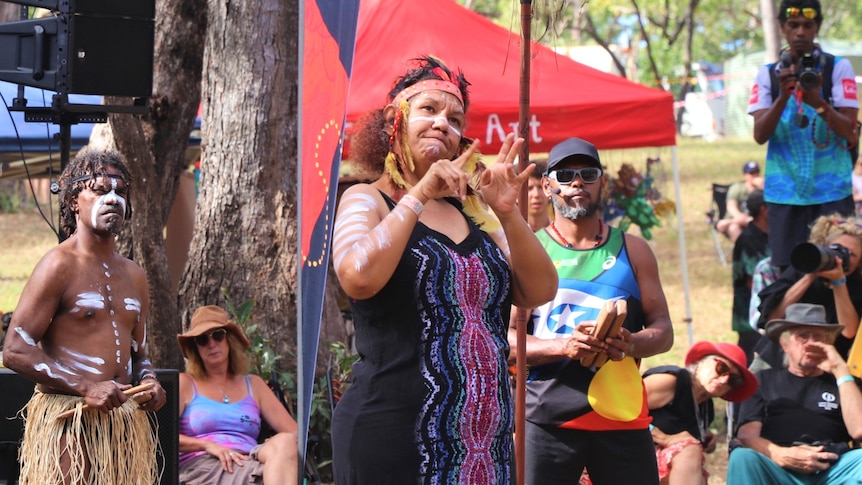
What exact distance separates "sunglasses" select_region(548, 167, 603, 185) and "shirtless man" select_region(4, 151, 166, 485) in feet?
5.33

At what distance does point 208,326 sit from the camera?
5668 mm

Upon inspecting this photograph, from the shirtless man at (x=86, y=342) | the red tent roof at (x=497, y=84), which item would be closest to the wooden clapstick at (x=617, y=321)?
the shirtless man at (x=86, y=342)

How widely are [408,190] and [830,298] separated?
352 cm

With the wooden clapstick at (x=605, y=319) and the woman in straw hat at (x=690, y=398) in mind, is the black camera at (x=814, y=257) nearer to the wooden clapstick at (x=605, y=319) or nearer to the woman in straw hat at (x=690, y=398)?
the woman in straw hat at (x=690, y=398)

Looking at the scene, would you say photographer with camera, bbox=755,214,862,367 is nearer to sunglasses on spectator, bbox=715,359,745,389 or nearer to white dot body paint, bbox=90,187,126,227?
sunglasses on spectator, bbox=715,359,745,389

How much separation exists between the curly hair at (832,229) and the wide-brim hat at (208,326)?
2973mm

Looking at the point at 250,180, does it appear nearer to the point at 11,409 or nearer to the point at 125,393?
the point at 11,409

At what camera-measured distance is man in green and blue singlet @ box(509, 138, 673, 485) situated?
4.09m

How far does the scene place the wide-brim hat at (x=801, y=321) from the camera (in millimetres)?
5578

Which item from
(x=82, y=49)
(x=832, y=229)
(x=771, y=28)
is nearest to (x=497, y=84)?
(x=832, y=229)

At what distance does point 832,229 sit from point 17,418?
3989 millimetres

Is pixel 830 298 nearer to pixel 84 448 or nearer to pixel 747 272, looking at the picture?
pixel 747 272

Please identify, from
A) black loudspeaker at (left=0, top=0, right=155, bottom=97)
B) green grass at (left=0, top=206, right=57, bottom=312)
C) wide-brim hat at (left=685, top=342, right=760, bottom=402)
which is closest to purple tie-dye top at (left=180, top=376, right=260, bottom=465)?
black loudspeaker at (left=0, top=0, right=155, bottom=97)

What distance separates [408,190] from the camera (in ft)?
10.0
